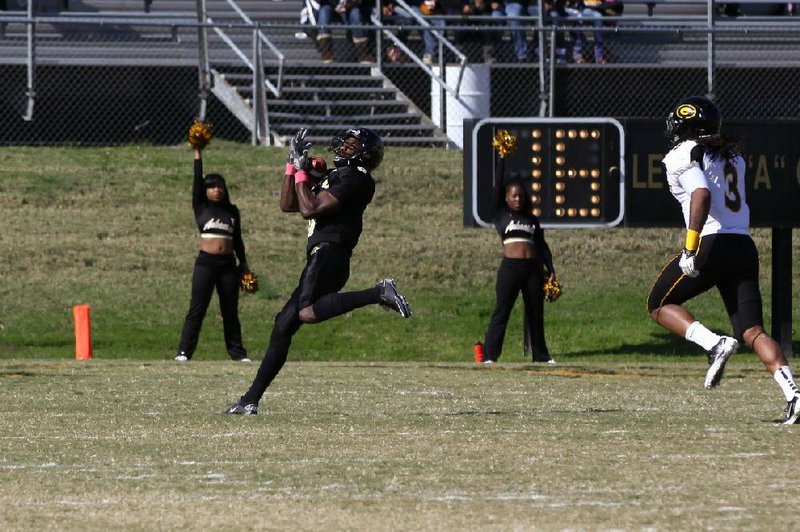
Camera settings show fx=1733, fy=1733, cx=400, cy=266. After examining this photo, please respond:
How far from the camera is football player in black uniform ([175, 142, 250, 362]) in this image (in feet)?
52.9

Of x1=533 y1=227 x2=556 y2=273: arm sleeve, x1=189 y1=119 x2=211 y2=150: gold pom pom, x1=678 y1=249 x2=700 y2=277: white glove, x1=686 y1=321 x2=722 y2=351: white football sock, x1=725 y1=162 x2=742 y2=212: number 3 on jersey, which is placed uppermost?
x1=725 y1=162 x2=742 y2=212: number 3 on jersey

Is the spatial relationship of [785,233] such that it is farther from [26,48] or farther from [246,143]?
[26,48]

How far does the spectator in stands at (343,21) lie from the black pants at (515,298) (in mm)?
8832

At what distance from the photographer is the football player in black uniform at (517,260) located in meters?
16.2

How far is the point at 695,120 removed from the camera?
8.95 meters

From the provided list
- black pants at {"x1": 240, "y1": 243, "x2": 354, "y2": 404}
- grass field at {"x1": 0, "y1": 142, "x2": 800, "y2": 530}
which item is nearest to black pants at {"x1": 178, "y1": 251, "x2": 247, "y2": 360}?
grass field at {"x1": 0, "y1": 142, "x2": 800, "y2": 530}

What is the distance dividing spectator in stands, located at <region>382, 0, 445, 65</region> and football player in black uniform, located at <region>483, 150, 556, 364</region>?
28.2 ft

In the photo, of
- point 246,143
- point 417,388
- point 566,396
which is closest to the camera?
point 566,396

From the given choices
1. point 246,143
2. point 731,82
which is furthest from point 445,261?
point 731,82

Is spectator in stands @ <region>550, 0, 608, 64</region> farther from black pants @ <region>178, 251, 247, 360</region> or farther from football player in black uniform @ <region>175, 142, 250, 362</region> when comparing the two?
black pants @ <region>178, 251, 247, 360</region>

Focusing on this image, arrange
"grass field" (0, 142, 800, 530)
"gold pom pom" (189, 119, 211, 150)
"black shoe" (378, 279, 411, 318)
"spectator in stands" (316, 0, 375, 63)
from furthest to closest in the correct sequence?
"spectator in stands" (316, 0, 375, 63), "gold pom pom" (189, 119, 211, 150), "black shoe" (378, 279, 411, 318), "grass field" (0, 142, 800, 530)

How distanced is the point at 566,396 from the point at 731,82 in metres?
15.4

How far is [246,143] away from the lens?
2456 cm

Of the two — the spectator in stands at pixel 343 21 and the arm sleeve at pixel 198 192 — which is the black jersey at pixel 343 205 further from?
the spectator in stands at pixel 343 21
